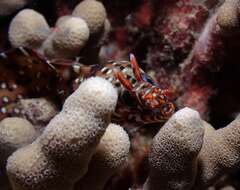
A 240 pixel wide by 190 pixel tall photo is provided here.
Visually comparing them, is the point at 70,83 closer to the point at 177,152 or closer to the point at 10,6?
the point at 10,6

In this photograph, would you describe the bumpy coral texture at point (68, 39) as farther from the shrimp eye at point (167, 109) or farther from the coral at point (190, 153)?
the coral at point (190, 153)

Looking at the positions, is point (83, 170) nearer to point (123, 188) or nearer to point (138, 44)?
point (123, 188)

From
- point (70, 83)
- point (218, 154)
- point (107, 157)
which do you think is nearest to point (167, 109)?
point (218, 154)

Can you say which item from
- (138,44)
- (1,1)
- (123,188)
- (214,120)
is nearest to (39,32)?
(1,1)

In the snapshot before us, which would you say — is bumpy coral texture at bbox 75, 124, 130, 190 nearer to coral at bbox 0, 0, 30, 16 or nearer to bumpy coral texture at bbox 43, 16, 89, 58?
bumpy coral texture at bbox 43, 16, 89, 58

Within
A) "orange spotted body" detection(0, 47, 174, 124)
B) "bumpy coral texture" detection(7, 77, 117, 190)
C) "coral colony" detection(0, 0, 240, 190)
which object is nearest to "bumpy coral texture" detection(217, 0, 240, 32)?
"coral colony" detection(0, 0, 240, 190)

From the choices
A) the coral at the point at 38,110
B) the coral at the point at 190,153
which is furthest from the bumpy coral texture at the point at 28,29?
the coral at the point at 190,153
